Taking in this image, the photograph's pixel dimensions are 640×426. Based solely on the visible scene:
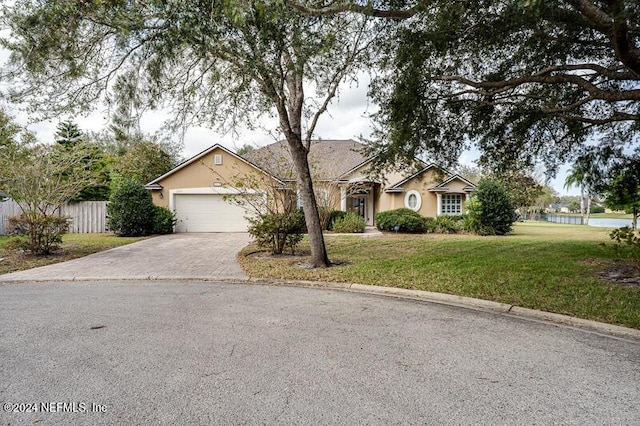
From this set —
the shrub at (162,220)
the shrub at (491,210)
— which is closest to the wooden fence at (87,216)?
the shrub at (162,220)

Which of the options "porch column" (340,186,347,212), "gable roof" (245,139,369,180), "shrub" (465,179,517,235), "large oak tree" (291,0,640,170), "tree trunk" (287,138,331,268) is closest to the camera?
"large oak tree" (291,0,640,170)

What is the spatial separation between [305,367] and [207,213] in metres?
17.4

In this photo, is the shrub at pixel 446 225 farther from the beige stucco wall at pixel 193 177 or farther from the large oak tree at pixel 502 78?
the beige stucco wall at pixel 193 177

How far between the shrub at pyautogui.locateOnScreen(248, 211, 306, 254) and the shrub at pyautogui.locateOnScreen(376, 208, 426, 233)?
8.70 meters

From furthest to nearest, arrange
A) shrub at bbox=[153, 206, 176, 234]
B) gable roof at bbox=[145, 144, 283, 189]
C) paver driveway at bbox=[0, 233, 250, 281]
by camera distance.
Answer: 1. gable roof at bbox=[145, 144, 283, 189]
2. shrub at bbox=[153, 206, 176, 234]
3. paver driveway at bbox=[0, 233, 250, 281]

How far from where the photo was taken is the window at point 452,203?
2177 centimetres

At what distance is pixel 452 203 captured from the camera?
71.5 ft

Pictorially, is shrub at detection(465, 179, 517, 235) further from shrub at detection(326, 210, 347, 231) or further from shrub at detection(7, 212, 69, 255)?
shrub at detection(7, 212, 69, 255)

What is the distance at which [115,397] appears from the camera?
9.31ft

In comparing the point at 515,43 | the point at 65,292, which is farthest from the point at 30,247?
the point at 515,43

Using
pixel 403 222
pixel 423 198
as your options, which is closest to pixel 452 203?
pixel 423 198

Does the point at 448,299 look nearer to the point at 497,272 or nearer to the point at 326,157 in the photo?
the point at 497,272

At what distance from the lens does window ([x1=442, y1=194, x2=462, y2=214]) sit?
71.4 feet

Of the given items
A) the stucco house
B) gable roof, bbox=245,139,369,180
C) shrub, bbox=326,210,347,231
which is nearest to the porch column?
the stucco house
